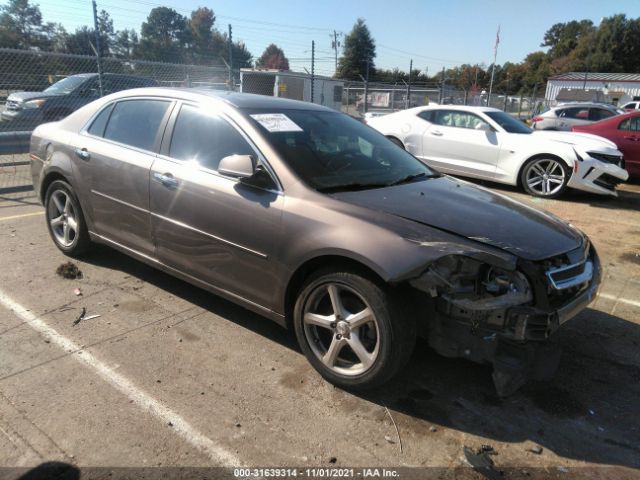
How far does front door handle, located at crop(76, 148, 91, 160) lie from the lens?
4.20 m

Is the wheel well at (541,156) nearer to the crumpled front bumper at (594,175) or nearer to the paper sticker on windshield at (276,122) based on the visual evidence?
the crumpled front bumper at (594,175)

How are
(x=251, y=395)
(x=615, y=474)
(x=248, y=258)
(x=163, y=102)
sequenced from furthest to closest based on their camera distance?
(x=163, y=102) → (x=248, y=258) → (x=251, y=395) → (x=615, y=474)

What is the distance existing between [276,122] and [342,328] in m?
1.56

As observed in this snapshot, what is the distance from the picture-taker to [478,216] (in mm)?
2998

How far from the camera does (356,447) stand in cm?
244

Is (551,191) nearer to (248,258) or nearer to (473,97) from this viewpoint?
(248,258)

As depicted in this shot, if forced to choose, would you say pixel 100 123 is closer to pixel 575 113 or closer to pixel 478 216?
pixel 478 216

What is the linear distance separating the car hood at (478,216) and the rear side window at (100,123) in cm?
247

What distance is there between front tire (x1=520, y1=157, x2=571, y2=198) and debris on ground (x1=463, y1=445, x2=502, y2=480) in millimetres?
6825

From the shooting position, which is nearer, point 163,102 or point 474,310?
point 474,310

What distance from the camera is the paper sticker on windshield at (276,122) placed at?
3376mm

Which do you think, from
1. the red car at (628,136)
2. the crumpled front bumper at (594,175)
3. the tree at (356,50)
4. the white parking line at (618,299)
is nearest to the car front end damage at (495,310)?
the white parking line at (618,299)

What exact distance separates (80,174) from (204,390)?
2.48 m

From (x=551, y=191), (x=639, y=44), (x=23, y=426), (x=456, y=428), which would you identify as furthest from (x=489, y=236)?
(x=639, y=44)
